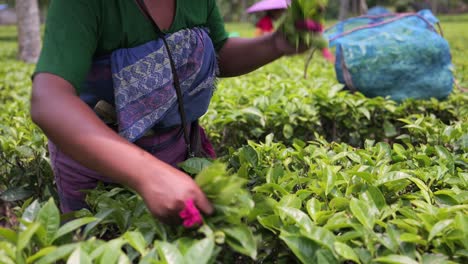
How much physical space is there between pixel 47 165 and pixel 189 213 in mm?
1429

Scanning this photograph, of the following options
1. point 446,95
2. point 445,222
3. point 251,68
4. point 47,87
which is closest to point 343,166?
point 251,68

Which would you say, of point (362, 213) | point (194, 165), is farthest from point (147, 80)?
point (362, 213)

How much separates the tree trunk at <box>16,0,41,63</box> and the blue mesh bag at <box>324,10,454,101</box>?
23.2ft

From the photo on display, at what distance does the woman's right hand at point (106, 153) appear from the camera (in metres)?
1.17

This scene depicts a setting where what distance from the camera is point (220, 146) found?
10.3 feet

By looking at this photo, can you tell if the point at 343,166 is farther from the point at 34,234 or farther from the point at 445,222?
the point at 34,234

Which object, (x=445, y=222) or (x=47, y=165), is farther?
(x=47, y=165)

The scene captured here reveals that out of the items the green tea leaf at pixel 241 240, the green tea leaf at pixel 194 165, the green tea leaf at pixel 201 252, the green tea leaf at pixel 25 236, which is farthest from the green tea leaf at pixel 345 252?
the green tea leaf at pixel 25 236

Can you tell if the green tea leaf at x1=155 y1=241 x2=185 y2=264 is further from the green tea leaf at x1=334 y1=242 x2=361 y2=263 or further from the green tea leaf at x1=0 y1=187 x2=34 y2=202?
the green tea leaf at x1=0 y1=187 x2=34 y2=202

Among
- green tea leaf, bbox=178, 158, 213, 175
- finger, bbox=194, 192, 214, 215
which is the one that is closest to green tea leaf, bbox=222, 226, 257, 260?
finger, bbox=194, 192, 214, 215

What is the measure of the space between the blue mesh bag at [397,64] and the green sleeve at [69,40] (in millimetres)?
2738

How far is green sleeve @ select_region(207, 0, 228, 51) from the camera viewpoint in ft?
6.62

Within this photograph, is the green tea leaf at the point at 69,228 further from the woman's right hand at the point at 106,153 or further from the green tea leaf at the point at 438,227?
the green tea leaf at the point at 438,227

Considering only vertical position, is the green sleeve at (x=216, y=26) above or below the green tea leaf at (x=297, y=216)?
above
